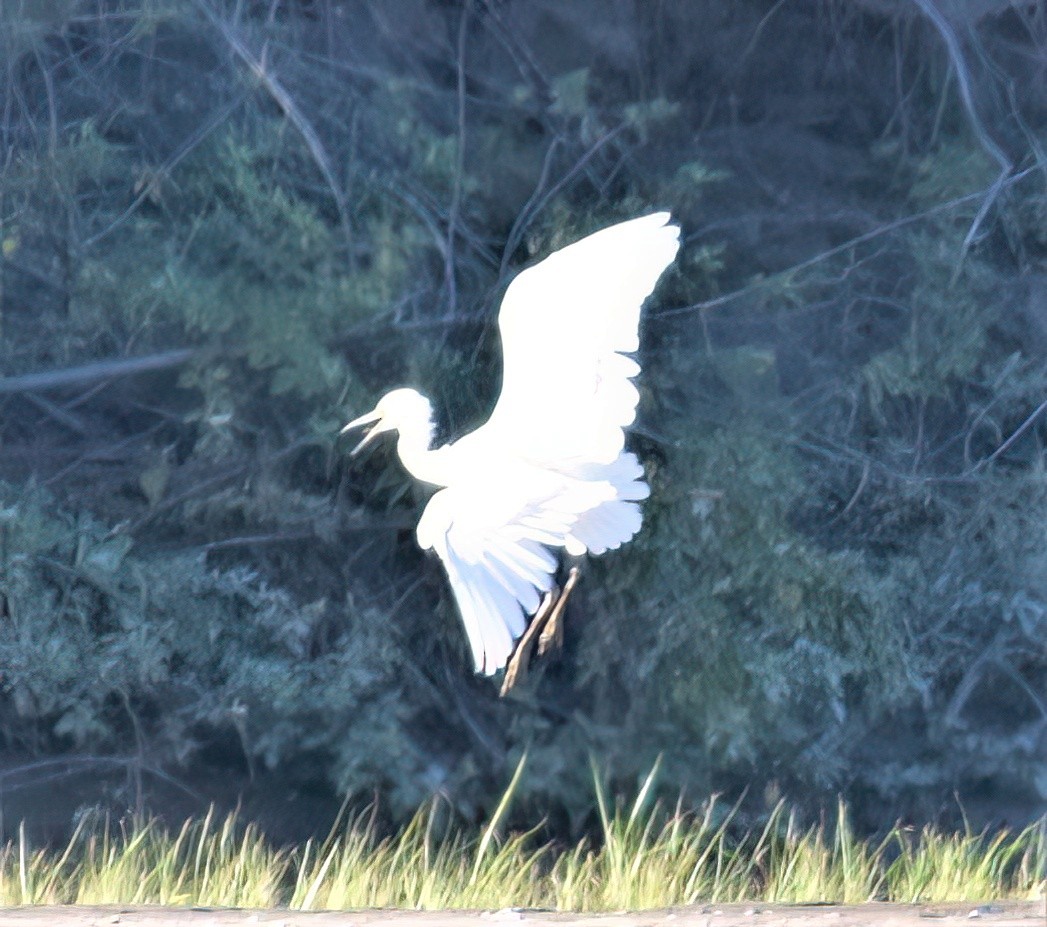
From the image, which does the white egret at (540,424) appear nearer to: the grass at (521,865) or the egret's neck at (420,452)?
the egret's neck at (420,452)

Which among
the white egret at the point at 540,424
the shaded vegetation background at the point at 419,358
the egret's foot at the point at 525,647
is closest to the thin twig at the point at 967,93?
the shaded vegetation background at the point at 419,358

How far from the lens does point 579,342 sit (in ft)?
8.74

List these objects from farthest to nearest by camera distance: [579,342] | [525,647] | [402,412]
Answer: [525,647] → [402,412] → [579,342]

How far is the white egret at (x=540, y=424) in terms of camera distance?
8.75ft

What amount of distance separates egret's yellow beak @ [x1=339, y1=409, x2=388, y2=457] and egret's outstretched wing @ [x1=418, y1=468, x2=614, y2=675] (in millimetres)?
199

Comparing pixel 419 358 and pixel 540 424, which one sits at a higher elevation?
pixel 419 358

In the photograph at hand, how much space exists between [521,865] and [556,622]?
0.55 metres

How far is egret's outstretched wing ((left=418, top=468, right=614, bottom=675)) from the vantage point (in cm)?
267

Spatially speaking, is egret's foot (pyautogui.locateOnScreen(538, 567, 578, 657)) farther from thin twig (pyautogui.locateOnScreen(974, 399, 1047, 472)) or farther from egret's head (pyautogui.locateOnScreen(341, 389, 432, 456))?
thin twig (pyautogui.locateOnScreen(974, 399, 1047, 472))

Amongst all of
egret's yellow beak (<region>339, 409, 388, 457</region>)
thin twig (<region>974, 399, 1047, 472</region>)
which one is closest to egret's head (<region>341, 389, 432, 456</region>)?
egret's yellow beak (<region>339, 409, 388, 457</region>)

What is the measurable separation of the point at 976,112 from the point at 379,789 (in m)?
2.03

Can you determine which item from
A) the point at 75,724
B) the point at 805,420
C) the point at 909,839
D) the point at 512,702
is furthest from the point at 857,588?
the point at 75,724

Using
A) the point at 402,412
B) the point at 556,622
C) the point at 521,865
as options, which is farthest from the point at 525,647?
the point at 402,412

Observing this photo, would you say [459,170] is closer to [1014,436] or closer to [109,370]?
[109,370]
